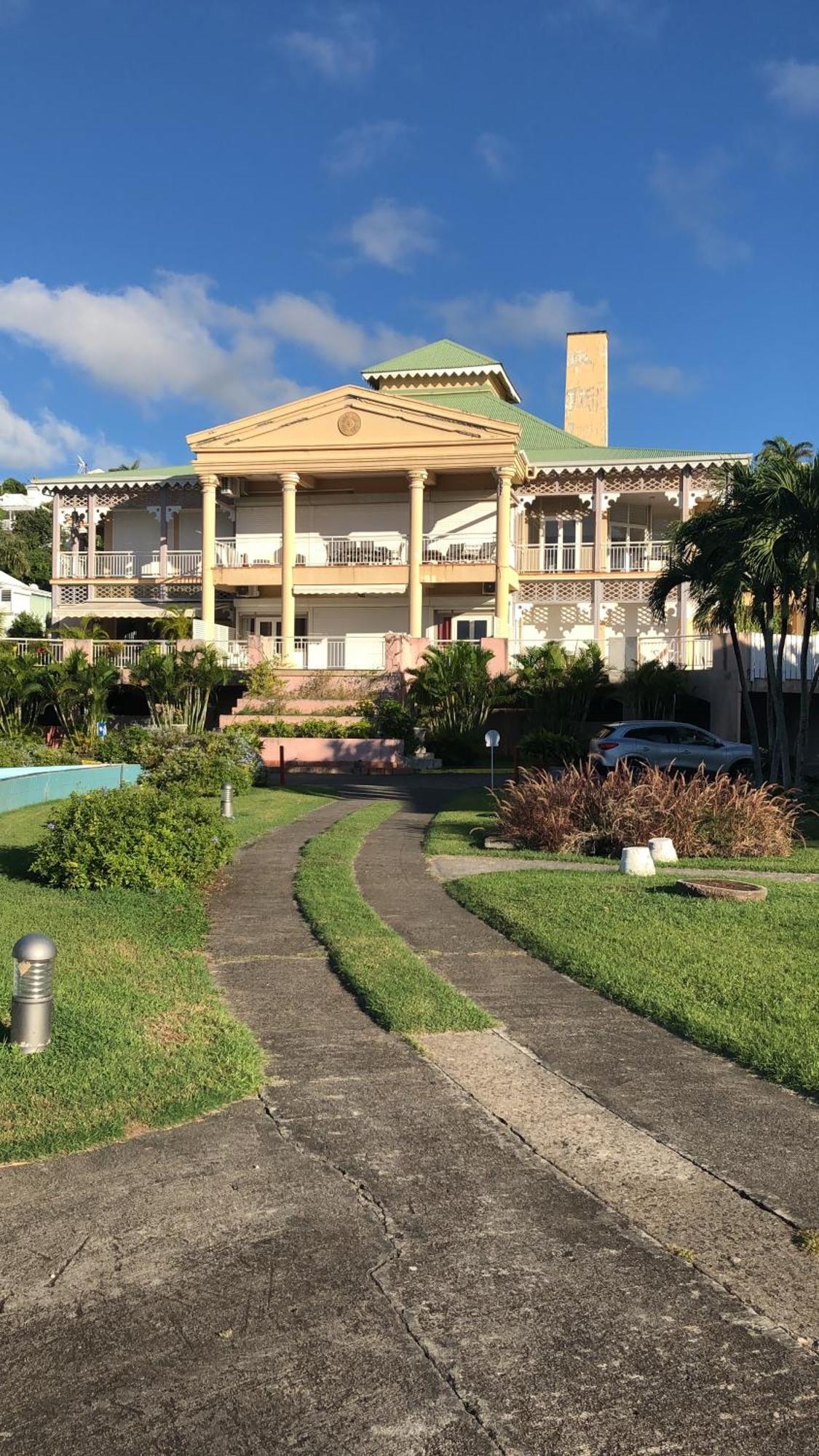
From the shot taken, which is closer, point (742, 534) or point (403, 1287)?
point (403, 1287)

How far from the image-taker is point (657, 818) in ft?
42.6

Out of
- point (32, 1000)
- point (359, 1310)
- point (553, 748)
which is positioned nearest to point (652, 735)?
point (553, 748)

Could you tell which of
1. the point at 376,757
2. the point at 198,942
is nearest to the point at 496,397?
the point at 376,757

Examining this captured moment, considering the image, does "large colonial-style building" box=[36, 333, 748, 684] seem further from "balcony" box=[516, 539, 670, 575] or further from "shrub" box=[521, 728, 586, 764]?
"shrub" box=[521, 728, 586, 764]

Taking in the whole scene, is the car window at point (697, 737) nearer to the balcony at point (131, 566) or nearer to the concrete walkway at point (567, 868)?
the concrete walkway at point (567, 868)

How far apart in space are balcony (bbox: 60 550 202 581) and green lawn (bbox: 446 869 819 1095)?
27.3 metres

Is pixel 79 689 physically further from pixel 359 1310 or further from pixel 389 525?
pixel 359 1310

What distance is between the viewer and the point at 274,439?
34.2 m

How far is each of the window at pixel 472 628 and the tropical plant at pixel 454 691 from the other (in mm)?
7287

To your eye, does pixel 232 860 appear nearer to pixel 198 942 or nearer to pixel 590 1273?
pixel 198 942

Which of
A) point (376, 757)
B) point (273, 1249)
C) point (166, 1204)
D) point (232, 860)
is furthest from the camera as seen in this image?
point (376, 757)

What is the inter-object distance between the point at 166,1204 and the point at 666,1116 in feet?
7.30

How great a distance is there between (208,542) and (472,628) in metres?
8.51

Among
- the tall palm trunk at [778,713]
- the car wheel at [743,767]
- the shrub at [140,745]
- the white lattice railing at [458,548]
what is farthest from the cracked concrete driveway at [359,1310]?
the white lattice railing at [458,548]
